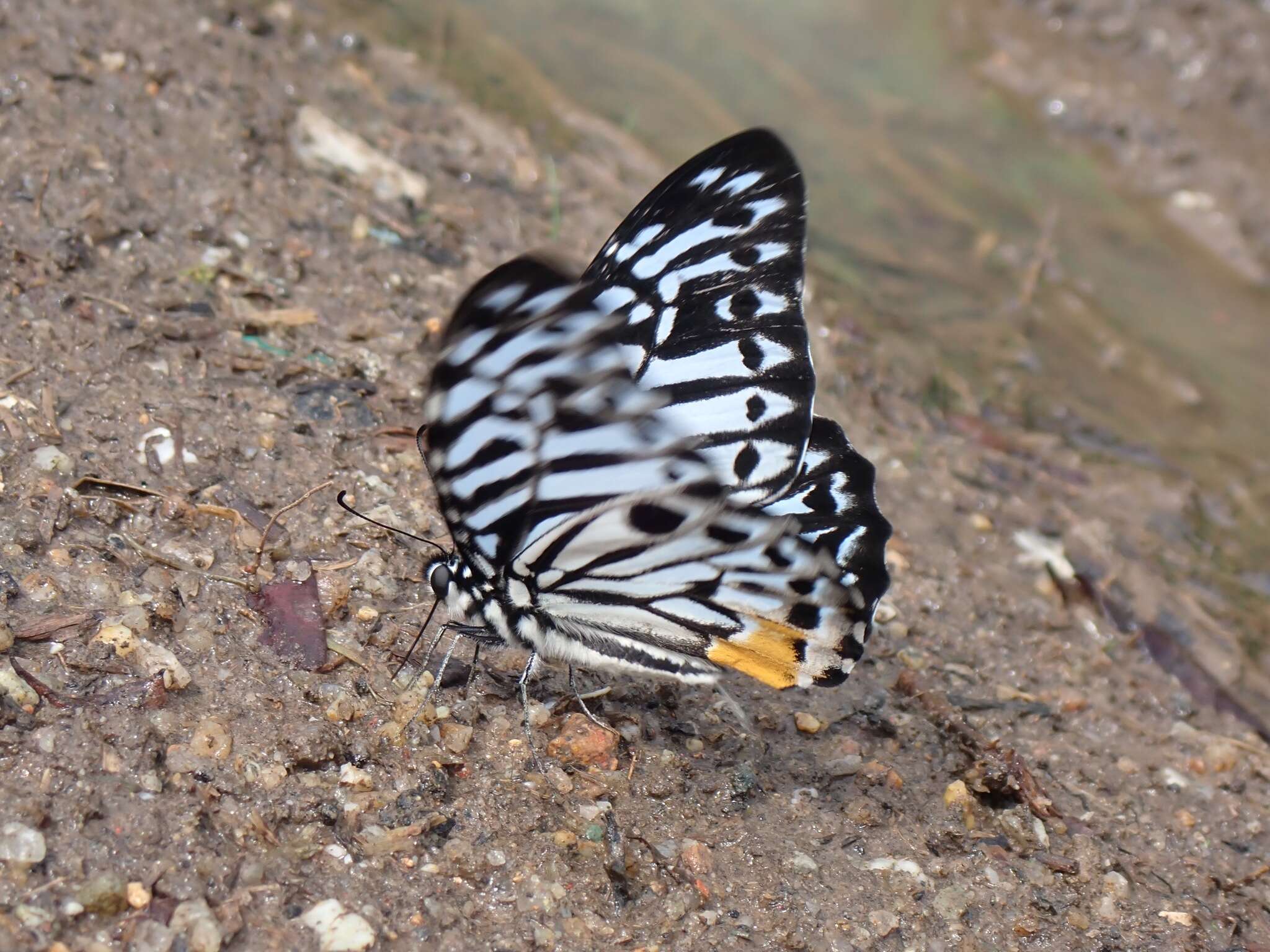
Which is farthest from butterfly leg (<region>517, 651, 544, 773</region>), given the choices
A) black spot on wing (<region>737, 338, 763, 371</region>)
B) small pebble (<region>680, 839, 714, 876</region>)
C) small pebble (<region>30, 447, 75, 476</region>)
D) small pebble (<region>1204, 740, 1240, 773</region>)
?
small pebble (<region>1204, 740, 1240, 773</region>)

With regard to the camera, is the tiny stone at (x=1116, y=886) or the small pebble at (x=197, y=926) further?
the tiny stone at (x=1116, y=886)

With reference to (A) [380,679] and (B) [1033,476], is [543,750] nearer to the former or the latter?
(A) [380,679]

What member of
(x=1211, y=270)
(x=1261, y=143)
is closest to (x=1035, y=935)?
(x=1211, y=270)

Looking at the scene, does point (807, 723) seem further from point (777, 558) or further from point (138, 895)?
point (138, 895)

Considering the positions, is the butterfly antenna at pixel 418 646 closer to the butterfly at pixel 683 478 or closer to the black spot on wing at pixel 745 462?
the butterfly at pixel 683 478

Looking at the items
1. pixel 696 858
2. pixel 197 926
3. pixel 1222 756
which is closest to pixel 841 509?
pixel 696 858

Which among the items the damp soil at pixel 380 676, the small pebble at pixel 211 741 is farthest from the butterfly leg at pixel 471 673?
the small pebble at pixel 211 741
